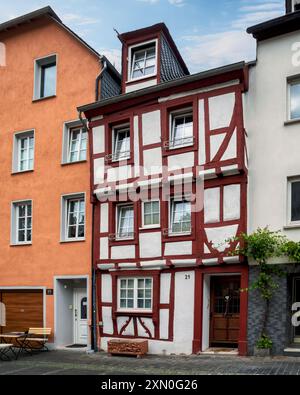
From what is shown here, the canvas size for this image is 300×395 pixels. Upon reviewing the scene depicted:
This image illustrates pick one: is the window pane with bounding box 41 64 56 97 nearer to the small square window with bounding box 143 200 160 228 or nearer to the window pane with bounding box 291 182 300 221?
the small square window with bounding box 143 200 160 228

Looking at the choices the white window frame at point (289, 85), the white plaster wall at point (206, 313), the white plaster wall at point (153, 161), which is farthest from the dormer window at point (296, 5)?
the white plaster wall at point (206, 313)

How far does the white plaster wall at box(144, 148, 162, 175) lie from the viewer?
52.9 feet

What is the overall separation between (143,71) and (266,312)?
8874mm

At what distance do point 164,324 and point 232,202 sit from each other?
13.4ft

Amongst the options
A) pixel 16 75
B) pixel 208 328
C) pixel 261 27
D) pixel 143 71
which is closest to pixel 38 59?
pixel 16 75

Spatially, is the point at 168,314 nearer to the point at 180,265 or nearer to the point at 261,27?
the point at 180,265

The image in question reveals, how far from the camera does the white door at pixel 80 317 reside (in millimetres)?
18156

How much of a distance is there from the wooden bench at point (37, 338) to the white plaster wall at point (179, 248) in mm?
5155

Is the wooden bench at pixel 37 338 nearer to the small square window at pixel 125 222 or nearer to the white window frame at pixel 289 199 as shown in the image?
the small square window at pixel 125 222

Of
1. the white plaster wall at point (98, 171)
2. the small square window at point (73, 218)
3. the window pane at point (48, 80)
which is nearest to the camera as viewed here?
the white plaster wall at point (98, 171)

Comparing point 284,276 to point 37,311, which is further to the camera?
point 37,311

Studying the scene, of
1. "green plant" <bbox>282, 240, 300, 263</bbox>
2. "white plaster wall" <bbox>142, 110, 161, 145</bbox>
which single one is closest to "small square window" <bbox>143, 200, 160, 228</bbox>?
"white plaster wall" <bbox>142, 110, 161, 145</bbox>

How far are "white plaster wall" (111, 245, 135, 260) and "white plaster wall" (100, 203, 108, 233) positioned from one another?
2.43ft

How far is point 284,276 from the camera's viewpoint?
1384 centimetres
